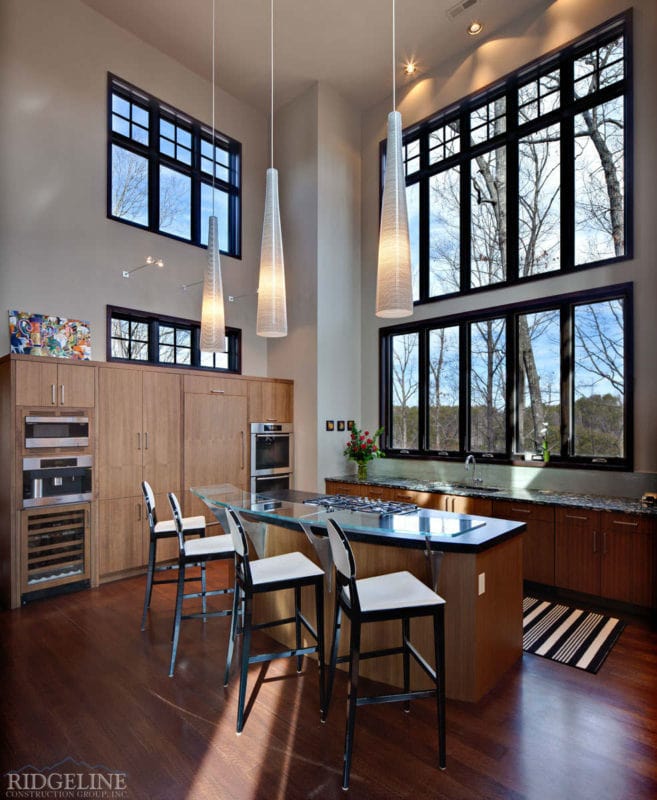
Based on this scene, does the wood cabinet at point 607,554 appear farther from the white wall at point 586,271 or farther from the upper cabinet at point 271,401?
the upper cabinet at point 271,401

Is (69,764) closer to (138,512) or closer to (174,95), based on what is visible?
(138,512)

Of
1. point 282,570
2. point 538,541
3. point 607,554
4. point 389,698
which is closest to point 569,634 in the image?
point 607,554

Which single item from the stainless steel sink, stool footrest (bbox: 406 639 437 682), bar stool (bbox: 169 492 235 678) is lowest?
stool footrest (bbox: 406 639 437 682)

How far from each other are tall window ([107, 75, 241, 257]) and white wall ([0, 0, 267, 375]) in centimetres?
16

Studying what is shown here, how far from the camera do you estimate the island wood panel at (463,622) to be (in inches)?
93.9

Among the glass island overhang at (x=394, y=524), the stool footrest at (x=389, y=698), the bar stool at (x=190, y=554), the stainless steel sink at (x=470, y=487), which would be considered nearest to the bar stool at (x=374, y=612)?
the stool footrest at (x=389, y=698)

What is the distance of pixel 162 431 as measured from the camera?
4.78 m

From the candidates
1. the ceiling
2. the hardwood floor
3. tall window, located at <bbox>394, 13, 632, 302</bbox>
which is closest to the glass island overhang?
the hardwood floor

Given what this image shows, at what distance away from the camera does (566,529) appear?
150 inches

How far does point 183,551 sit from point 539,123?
17.4 feet

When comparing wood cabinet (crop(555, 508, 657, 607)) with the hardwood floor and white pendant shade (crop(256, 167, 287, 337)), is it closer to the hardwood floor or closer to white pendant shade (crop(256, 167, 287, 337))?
the hardwood floor

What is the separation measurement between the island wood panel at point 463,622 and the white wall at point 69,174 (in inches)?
145

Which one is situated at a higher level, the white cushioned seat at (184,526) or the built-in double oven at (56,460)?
the built-in double oven at (56,460)

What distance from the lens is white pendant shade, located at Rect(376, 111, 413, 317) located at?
2.62 m
